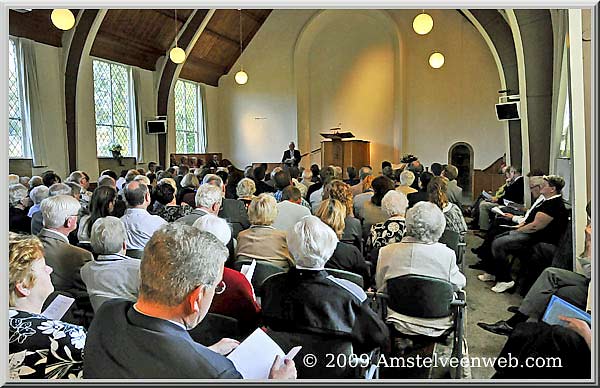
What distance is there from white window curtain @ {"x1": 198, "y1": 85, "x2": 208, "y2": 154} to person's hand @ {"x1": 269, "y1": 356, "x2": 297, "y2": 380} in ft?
39.9

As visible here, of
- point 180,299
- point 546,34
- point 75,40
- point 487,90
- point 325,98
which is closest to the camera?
point 180,299

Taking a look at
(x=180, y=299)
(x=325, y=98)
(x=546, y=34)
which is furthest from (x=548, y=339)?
(x=325, y=98)

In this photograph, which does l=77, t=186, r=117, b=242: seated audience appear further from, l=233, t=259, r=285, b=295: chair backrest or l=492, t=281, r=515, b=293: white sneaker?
l=492, t=281, r=515, b=293: white sneaker

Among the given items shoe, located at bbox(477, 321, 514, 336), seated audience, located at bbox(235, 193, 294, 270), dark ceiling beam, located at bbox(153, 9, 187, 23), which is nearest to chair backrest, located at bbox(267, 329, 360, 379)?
seated audience, located at bbox(235, 193, 294, 270)

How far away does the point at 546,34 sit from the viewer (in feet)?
20.2

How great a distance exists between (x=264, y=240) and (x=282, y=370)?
1442 millimetres

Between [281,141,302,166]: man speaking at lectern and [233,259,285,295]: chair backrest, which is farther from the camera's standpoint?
[281,141,302,166]: man speaking at lectern

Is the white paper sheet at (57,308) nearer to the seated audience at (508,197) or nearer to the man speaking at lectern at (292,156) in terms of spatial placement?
the seated audience at (508,197)

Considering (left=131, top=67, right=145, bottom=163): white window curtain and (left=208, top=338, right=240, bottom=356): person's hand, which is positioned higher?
(left=131, top=67, right=145, bottom=163): white window curtain

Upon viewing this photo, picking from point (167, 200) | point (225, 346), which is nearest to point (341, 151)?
point (167, 200)

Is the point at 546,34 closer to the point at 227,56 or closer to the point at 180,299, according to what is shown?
the point at 180,299

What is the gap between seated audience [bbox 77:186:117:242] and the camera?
3.55m

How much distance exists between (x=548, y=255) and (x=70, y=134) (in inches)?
305

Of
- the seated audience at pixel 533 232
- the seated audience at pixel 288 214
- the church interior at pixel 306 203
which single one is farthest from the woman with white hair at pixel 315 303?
the seated audience at pixel 533 232
